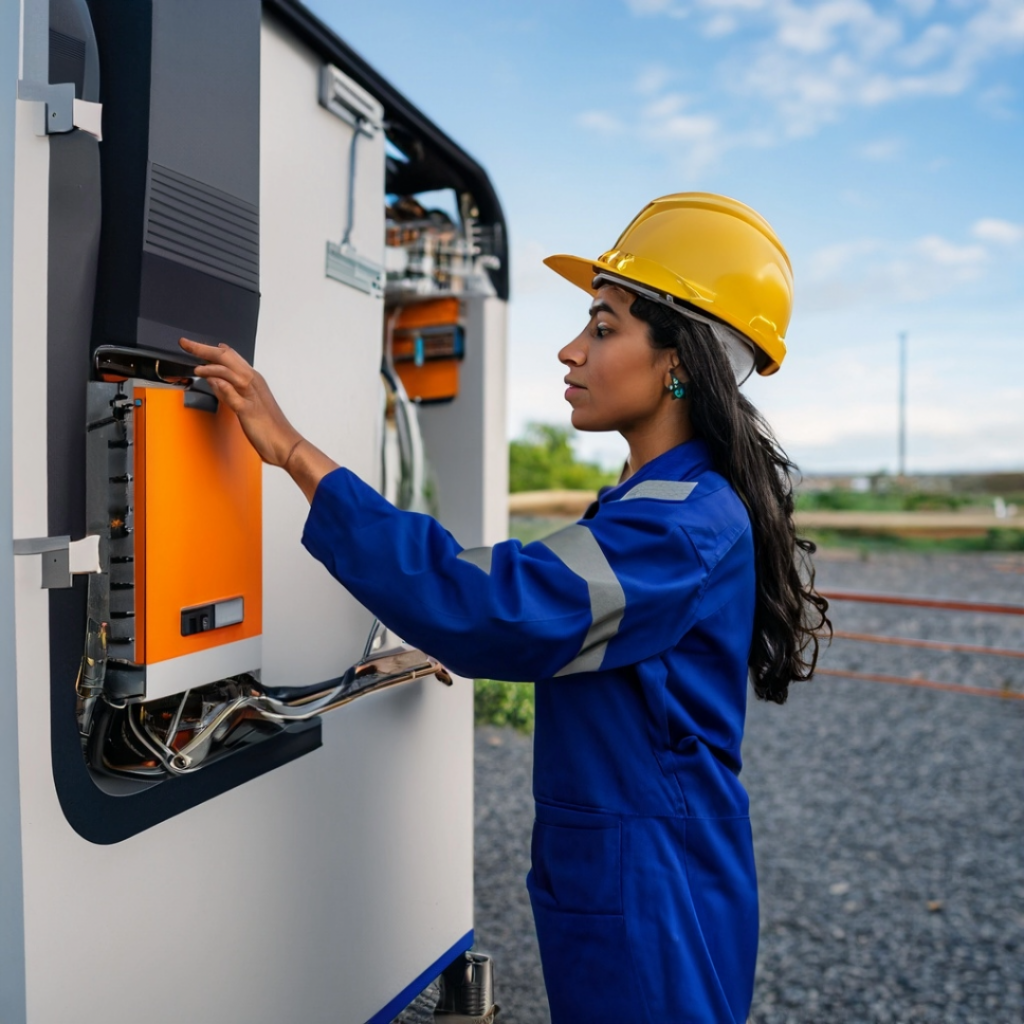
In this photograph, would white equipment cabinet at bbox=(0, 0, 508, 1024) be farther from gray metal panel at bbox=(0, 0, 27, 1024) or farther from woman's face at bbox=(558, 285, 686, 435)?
woman's face at bbox=(558, 285, 686, 435)

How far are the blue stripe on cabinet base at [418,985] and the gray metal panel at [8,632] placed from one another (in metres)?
1.02

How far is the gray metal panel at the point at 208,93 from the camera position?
1.26 meters

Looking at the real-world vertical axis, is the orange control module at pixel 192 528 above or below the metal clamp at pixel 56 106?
below

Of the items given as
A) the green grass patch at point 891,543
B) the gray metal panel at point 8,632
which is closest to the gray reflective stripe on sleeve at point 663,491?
the gray metal panel at point 8,632

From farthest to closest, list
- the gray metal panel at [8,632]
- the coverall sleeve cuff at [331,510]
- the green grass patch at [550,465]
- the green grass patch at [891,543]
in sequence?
the green grass patch at [891,543]
the green grass patch at [550,465]
the coverall sleeve cuff at [331,510]
the gray metal panel at [8,632]


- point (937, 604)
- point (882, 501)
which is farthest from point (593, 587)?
point (882, 501)

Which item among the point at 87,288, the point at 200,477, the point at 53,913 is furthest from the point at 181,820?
the point at 87,288

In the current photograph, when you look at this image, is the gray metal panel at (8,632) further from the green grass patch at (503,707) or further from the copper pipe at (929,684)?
the green grass patch at (503,707)

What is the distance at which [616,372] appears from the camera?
150 cm

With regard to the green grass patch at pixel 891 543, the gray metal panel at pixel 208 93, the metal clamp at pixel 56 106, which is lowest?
the green grass patch at pixel 891 543

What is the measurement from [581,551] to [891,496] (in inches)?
569

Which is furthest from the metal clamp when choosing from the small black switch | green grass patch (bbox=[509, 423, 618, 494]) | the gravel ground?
green grass patch (bbox=[509, 423, 618, 494])

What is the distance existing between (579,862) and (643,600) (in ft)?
1.37

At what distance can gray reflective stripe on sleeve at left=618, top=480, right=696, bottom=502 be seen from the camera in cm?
140
